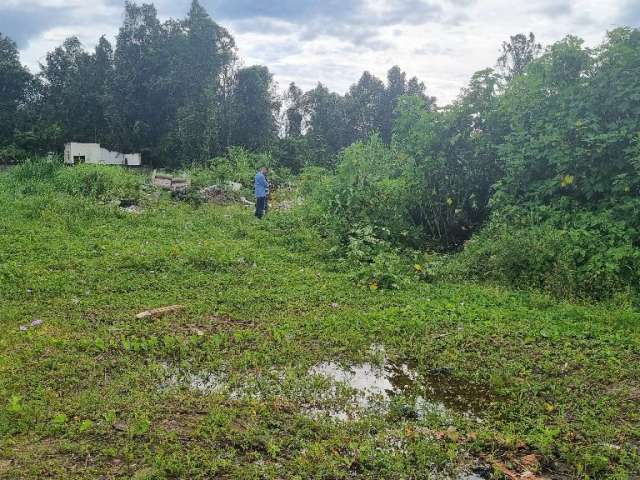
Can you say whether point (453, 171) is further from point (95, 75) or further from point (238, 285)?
point (95, 75)

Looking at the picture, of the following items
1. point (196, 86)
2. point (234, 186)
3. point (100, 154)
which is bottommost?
point (234, 186)

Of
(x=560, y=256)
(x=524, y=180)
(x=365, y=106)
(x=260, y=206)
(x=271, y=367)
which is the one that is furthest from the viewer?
(x=365, y=106)

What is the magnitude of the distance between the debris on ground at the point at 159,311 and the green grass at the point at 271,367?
0.11m

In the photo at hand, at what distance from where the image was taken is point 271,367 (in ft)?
14.4

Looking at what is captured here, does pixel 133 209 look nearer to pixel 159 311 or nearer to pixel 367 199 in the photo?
pixel 367 199

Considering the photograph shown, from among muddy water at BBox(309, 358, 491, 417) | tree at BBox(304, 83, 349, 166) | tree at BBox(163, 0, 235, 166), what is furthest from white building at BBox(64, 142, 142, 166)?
muddy water at BBox(309, 358, 491, 417)

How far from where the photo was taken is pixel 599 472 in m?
3.04

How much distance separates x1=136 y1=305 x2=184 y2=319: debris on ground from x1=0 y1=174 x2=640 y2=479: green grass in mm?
111

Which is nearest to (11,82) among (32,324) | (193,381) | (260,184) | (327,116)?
(327,116)

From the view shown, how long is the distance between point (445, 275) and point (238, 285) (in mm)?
2762

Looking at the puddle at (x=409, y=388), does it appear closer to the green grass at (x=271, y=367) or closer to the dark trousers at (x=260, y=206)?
the green grass at (x=271, y=367)

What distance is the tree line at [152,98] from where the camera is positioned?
29047 mm

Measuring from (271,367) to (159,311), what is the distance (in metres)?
1.80

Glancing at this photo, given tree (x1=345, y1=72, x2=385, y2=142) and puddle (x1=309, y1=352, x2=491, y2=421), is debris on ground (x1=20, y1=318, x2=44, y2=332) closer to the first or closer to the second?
puddle (x1=309, y1=352, x2=491, y2=421)
